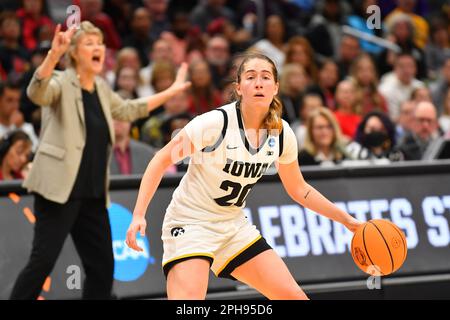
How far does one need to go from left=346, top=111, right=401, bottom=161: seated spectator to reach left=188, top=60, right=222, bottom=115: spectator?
2197 mm

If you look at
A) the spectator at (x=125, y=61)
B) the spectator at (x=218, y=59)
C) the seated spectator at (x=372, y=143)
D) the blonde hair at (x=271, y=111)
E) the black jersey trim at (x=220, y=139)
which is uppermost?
the spectator at (x=218, y=59)

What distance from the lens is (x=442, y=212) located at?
→ 9.02m

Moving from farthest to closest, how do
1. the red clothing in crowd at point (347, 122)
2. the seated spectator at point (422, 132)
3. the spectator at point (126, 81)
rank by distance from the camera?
the red clothing in crowd at point (347, 122)
the spectator at point (126, 81)
the seated spectator at point (422, 132)

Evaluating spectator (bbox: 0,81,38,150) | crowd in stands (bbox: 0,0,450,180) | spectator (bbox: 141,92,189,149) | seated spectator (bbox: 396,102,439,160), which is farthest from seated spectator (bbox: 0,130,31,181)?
seated spectator (bbox: 396,102,439,160)

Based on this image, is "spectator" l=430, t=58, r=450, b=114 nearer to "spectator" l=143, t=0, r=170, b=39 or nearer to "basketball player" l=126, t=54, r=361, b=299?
"spectator" l=143, t=0, r=170, b=39

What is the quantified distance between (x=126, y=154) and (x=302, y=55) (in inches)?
176

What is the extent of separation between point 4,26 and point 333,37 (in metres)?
5.14

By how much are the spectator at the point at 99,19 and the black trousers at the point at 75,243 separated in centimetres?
552

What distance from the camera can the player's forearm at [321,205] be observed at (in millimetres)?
6172

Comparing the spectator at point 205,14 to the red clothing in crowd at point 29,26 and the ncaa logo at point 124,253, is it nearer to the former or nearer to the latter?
the red clothing in crowd at point 29,26

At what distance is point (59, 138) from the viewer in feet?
24.5

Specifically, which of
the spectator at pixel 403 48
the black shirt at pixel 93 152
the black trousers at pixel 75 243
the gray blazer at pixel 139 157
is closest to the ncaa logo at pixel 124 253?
the black trousers at pixel 75 243

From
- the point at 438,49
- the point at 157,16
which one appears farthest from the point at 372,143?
the point at 438,49

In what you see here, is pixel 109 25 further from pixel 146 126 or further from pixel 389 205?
pixel 389 205
